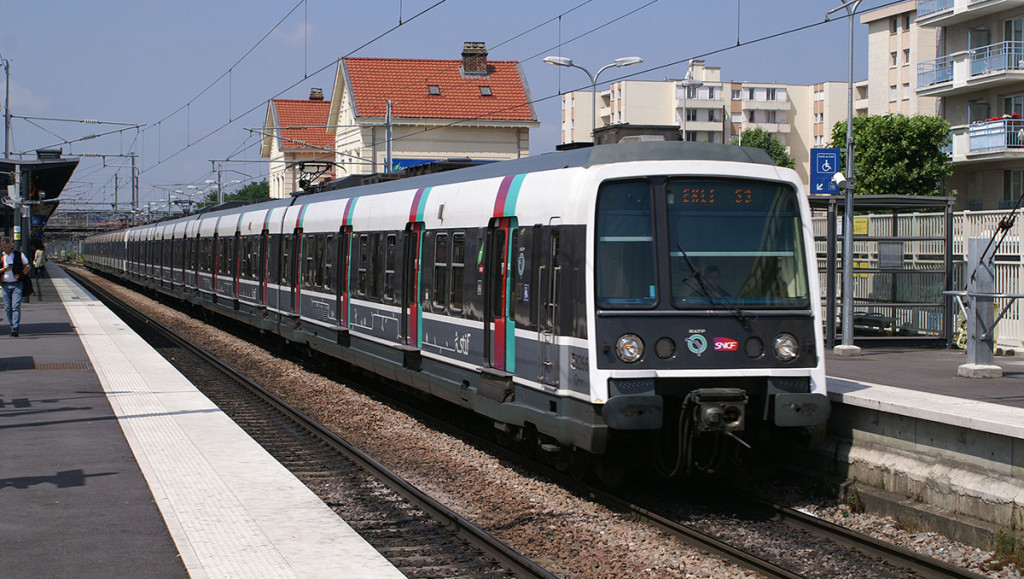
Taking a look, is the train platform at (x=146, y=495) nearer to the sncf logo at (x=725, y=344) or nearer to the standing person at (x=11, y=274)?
the sncf logo at (x=725, y=344)

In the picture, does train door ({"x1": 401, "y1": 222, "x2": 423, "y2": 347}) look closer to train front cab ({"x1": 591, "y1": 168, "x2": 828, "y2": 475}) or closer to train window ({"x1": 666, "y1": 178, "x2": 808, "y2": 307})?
train front cab ({"x1": 591, "y1": 168, "x2": 828, "y2": 475})

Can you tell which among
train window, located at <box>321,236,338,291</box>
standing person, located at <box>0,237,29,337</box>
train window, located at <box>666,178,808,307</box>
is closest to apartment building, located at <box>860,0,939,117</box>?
train window, located at <box>321,236,338,291</box>

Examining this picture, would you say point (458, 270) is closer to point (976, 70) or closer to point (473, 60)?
point (976, 70)

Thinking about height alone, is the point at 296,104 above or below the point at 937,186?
above

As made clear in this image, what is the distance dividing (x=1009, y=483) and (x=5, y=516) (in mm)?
7062

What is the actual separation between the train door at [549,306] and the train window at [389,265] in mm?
5024

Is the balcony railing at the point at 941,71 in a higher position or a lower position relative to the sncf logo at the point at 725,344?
higher

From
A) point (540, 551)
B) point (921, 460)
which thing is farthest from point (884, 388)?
point (540, 551)

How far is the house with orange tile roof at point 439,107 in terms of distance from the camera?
5562cm

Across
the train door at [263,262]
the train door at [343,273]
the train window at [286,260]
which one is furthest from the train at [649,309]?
the train door at [263,262]

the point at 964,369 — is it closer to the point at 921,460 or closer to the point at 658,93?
the point at 921,460

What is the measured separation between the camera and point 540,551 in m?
7.97

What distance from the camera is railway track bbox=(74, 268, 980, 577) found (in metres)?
7.50

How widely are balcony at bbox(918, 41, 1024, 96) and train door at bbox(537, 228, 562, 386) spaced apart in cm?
3567
